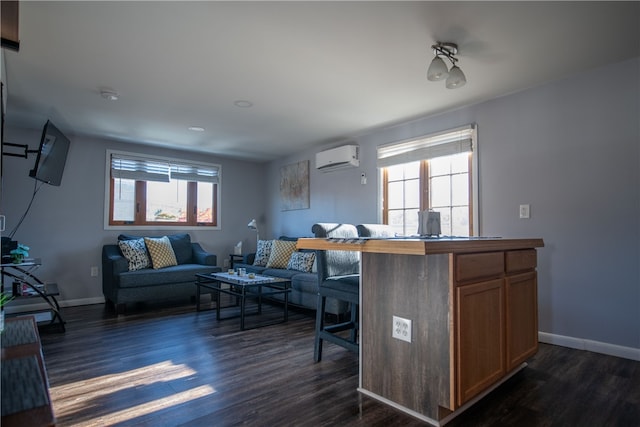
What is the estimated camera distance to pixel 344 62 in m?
2.57

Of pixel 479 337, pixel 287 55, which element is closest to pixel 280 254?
pixel 287 55

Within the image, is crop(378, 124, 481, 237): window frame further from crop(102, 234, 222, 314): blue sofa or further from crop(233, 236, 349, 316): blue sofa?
crop(102, 234, 222, 314): blue sofa

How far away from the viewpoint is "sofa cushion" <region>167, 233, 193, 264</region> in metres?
4.96

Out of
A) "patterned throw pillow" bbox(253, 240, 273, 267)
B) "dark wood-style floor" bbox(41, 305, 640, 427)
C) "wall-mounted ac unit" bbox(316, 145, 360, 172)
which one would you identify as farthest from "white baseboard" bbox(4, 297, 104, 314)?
"wall-mounted ac unit" bbox(316, 145, 360, 172)

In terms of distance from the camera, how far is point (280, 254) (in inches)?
186

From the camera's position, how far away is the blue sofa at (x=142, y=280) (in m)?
3.96

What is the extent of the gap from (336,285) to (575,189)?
206 centimetres

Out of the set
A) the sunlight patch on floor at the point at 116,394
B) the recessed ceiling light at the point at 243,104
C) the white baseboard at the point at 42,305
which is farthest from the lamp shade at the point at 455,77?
the white baseboard at the point at 42,305

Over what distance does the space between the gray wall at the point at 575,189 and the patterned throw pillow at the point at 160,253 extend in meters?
3.74

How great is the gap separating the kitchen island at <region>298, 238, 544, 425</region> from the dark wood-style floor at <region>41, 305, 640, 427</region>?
15cm

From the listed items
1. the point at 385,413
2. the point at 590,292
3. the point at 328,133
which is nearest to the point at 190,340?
the point at 385,413

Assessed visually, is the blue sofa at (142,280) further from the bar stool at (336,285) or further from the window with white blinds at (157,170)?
the bar stool at (336,285)

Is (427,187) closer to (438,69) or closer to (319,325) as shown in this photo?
(438,69)

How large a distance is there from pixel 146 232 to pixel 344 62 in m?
3.90
